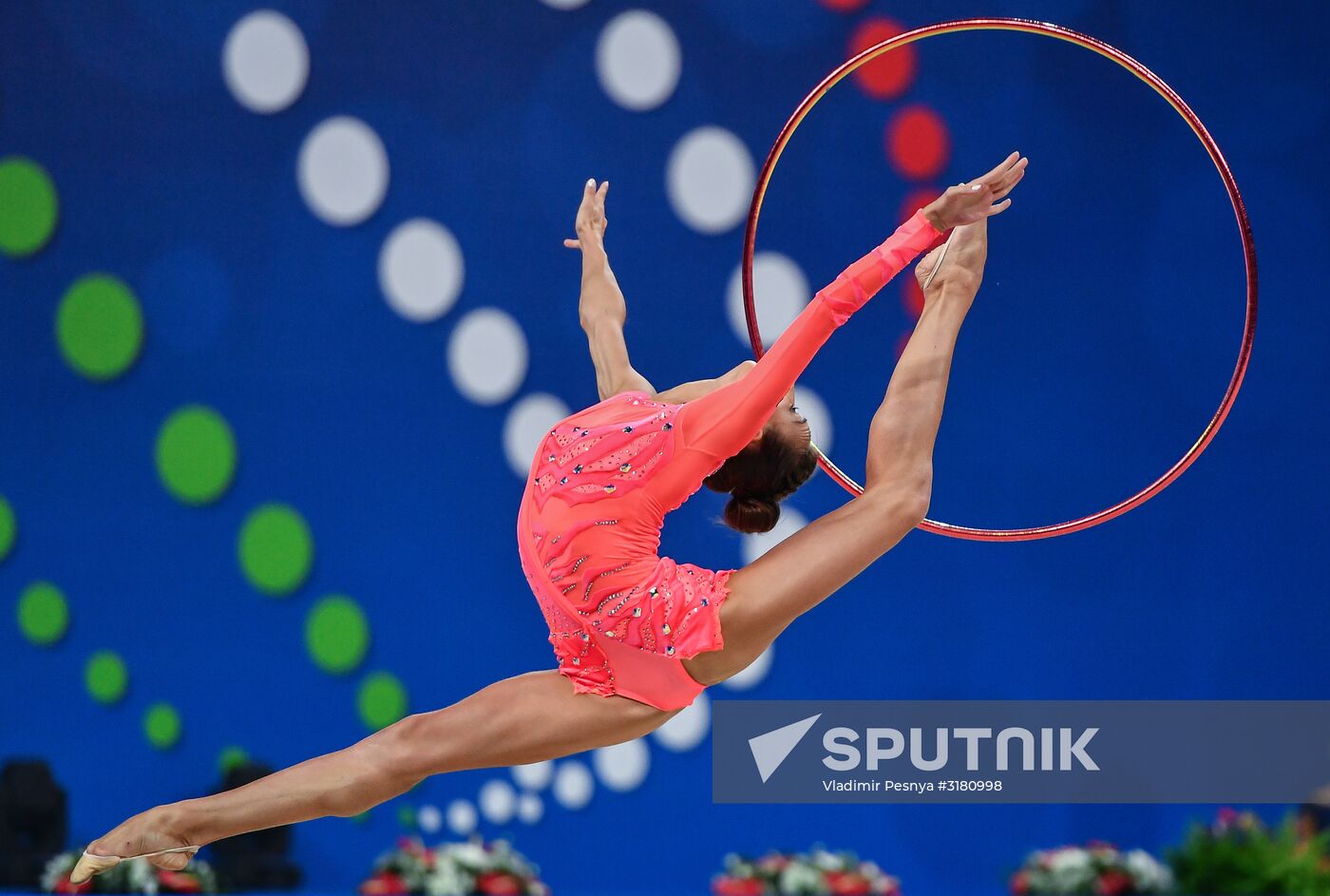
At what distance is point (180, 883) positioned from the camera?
4465 millimetres

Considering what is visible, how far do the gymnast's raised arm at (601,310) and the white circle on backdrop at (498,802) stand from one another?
76.4 inches

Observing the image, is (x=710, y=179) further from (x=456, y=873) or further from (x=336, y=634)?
(x=456, y=873)

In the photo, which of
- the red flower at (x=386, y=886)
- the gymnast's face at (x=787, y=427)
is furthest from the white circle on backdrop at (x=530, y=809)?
the gymnast's face at (x=787, y=427)

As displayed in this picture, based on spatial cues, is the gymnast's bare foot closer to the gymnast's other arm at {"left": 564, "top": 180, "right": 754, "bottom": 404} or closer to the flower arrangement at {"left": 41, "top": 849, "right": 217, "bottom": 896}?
the gymnast's other arm at {"left": 564, "top": 180, "right": 754, "bottom": 404}

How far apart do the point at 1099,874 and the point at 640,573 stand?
259 centimetres

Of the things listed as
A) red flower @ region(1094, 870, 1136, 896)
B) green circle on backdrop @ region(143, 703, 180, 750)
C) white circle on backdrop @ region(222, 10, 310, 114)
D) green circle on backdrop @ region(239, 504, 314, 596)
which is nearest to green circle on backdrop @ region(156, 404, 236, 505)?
green circle on backdrop @ region(239, 504, 314, 596)

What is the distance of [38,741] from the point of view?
488 centimetres

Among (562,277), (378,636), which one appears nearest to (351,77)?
(562,277)

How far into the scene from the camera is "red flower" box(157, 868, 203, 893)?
4465 mm

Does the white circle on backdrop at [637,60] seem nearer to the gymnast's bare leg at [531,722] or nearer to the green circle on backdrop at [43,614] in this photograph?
the gymnast's bare leg at [531,722]

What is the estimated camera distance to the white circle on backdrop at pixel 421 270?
186 inches

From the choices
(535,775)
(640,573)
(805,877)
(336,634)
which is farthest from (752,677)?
(640,573)

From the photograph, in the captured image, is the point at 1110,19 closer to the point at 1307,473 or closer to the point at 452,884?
the point at 1307,473

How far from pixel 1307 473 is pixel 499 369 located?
9.05 ft
